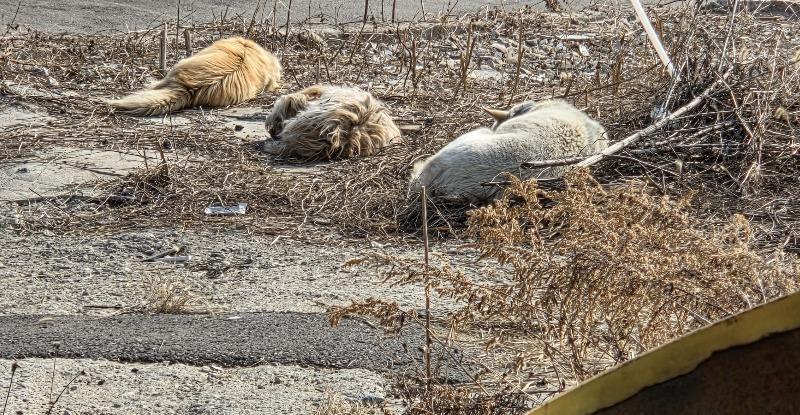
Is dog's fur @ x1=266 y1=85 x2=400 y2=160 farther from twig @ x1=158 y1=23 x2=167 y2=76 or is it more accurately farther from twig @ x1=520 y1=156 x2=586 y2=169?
twig @ x1=158 y1=23 x2=167 y2=76

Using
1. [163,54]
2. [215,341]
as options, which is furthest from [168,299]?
[163,54]

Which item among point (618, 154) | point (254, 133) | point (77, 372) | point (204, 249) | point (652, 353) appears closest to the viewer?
point (652, 353)

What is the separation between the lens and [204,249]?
6758mm

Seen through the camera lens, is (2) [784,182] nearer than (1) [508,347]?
No

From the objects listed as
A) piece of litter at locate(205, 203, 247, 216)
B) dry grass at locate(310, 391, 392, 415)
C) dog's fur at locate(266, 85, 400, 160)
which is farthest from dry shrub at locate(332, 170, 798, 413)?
dog's fur at locate(266, 85, 400, 160)

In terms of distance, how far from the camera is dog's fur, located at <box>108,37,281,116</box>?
391 inches

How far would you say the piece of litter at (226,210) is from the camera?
7457mm

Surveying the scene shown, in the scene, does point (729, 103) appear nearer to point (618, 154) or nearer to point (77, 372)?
point (618, 154)

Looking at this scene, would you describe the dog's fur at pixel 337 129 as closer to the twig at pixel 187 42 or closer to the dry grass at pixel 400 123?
the dry grass at pixel 400 123

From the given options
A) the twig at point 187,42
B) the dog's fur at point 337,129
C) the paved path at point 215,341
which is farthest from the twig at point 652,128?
the twig at point 187,42

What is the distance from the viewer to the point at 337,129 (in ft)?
28.7

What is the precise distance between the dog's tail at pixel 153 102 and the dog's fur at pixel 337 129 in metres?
1.25

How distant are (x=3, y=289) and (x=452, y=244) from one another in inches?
101

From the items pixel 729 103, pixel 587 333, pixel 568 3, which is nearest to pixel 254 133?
pixel 729 103
